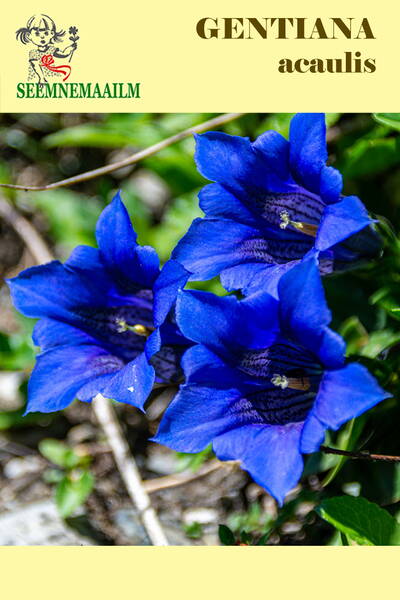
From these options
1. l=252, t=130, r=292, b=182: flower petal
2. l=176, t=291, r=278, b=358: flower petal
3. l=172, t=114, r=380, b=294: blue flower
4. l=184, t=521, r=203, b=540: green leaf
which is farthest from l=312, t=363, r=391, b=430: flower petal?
l=184, t=521, r=203, b=540: green leaf

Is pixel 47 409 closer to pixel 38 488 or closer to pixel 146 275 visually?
pixel 146 275

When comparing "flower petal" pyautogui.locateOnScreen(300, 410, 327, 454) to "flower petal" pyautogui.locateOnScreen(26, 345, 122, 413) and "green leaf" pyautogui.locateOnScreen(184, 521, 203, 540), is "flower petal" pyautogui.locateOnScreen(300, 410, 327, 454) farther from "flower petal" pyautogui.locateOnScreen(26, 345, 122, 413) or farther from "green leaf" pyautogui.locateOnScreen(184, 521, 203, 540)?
"green leaf" pyautogui.locateOnScreen(184, 521, 203, 540)

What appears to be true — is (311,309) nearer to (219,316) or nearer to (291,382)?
(219,316)

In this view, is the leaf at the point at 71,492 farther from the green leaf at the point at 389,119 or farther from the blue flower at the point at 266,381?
the green leaf at the point at 389,119

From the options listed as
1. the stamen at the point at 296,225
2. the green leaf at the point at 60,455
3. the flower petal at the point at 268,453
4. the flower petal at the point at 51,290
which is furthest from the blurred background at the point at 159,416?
the flower petal at the point at 51,290

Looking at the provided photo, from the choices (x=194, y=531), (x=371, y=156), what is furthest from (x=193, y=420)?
(x=371, y=156)
